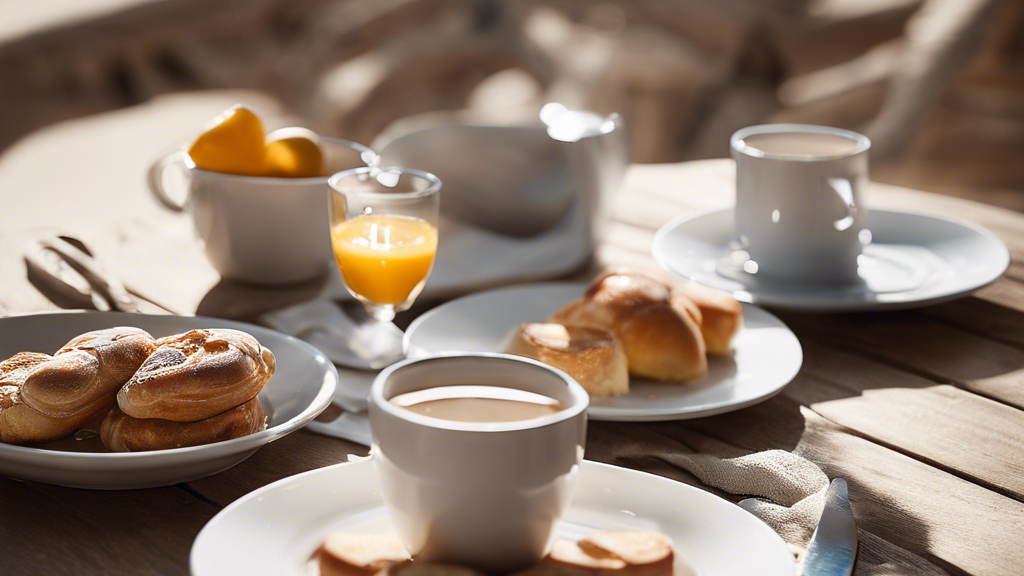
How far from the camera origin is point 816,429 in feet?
2.63

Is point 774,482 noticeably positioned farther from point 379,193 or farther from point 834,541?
point 379,193

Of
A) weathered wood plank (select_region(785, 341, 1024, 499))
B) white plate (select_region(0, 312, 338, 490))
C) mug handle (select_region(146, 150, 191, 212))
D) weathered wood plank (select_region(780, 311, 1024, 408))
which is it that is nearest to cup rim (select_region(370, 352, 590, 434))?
white plate (select_region(0, 312, 338, 490))

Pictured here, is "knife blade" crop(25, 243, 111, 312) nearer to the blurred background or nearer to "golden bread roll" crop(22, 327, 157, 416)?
"golden bread roll" crop(22, 327, 157, 416)

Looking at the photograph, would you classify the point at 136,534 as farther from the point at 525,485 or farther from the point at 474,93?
the point at 474,93

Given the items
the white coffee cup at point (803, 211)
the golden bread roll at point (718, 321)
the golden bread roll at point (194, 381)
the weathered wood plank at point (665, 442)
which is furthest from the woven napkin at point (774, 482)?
the white coffee cup at point (803, 211)

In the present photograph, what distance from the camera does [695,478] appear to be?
0.71 m

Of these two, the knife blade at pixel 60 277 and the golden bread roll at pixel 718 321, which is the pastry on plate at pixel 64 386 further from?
the golden bread roll at pixel 718 321

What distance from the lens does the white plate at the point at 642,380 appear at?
799 millimetres

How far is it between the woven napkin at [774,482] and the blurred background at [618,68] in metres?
2.60

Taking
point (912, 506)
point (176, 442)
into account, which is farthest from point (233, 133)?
point (912, 506)

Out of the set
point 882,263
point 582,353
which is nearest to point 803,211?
point 882,263

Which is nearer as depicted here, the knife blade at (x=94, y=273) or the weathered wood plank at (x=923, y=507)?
the weathered wood plank at (x=923, y=507)

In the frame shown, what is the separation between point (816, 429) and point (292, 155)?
0.68 meters

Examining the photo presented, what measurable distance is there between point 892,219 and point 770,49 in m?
2.37
